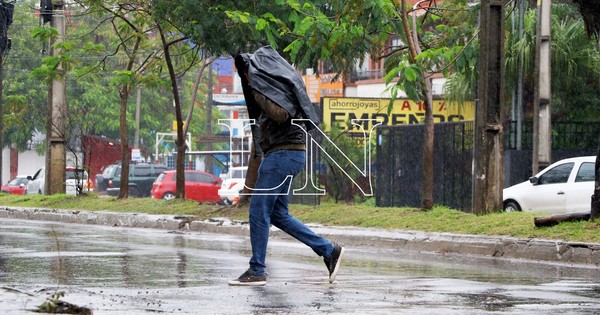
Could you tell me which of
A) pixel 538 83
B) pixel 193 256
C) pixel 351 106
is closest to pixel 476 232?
pixel 193 256

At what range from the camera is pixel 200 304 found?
834 centimetres

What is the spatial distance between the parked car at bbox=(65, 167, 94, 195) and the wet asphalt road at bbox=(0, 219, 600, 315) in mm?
15033

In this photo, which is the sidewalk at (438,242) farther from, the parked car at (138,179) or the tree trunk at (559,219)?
the parked car at (138,179)

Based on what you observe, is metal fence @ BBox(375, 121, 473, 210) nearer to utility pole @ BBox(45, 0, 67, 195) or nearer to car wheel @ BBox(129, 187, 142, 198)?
utility pole @ BBox(45, 0, 67, 195)

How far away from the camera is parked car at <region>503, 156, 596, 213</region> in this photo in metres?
25.3

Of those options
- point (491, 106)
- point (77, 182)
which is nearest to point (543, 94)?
point (491, 106)

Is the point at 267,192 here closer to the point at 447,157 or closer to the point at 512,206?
the point at 447,157

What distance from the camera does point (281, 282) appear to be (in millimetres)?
10414

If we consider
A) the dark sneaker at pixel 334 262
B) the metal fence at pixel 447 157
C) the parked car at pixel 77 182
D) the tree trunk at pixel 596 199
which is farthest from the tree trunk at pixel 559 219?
the parked car at pixel 77 182

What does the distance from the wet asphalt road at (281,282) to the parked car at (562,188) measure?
34.4ft

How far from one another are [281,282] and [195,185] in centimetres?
3622

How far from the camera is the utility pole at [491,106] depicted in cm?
1786

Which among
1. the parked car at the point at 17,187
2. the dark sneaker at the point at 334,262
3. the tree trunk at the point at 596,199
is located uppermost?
the tree trunk at the point at 596,199

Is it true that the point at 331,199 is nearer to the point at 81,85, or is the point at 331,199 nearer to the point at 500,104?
the point at 500,104
